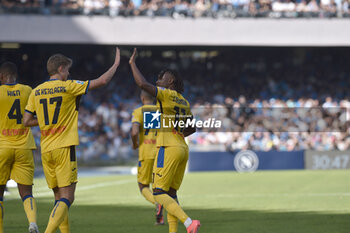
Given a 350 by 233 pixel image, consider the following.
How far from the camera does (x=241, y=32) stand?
36844 mm

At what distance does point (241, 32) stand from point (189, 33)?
2.90 metres

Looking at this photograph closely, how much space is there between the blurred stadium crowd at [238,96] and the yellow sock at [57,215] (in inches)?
841

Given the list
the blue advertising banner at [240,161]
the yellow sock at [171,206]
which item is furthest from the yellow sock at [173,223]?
the blue advertising banner at [240,161]

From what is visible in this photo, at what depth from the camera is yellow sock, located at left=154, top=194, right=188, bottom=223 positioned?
341 inches

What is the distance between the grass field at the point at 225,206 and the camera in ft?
36.1

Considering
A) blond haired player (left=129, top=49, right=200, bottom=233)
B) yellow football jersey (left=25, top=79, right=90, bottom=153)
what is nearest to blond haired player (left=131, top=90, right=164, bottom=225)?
blond haired player (left=129, top=49, right=200, bottom=233)

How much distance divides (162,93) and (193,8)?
28777 millimetres

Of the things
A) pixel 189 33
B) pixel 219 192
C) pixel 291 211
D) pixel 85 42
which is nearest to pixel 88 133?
pixel 85 42

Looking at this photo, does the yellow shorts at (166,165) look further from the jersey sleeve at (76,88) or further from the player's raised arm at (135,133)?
the player's raised arm at (135,133)

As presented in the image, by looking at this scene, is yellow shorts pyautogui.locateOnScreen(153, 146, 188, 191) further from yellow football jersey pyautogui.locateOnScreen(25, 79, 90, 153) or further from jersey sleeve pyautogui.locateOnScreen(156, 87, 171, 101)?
yellow football jersey pyautogui.locateOnScreen(25, 79, 90, 153)

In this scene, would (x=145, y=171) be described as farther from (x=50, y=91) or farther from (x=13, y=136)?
(x=50, y=91)

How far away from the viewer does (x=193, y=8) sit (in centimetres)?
3678

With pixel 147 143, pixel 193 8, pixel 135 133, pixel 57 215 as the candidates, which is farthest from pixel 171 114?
pixel 193 8

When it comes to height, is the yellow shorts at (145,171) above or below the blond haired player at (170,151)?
below
